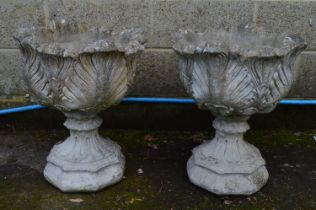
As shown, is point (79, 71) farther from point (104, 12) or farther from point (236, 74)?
point (104, 12)

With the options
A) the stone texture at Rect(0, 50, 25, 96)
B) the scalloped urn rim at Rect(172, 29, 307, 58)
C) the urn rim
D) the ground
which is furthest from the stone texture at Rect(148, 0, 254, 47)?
the stone texture at Rect(0, 50, 25, 96)

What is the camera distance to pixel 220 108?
234 cm

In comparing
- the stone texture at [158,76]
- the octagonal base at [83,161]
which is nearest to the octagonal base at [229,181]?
the octagonal base at [83,161]

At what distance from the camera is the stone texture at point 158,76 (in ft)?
10.4

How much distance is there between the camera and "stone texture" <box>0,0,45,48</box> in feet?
10.0

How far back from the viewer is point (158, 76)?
3.24 meters

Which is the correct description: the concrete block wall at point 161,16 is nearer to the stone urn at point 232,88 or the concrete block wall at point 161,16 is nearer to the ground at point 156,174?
the stone urn at point 232,88

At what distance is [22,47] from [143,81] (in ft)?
3.76

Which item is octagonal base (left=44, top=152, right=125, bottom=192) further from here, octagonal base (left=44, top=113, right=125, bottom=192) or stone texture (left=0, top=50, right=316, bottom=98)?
stone texture (left=0, top=50, right=316, bottom=98)

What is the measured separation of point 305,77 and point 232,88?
4.23 ft

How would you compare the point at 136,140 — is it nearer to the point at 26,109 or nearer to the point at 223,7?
the point at 26,109

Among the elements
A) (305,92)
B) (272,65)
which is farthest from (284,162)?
(272,65)

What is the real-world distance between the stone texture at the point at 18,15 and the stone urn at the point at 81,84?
1.40 feet

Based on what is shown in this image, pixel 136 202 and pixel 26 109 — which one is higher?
pixel 26 109
